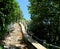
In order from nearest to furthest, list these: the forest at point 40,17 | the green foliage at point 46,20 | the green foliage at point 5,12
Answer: the green foliage at point 5,12
the forest at point 40,17
the green foliage at point 46,20

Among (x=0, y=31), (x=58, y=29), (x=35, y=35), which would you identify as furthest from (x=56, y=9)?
(x=0, y=31)

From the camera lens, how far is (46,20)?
19578 mm

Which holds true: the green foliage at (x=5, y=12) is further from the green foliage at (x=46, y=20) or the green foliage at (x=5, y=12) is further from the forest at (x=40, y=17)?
the green foliage at (x=46, y=20)

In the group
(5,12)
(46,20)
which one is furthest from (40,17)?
(5,12)

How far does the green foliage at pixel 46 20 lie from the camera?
18.2 m

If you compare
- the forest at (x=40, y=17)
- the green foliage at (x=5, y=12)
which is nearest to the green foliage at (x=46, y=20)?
the forest at (x=40, y=17)

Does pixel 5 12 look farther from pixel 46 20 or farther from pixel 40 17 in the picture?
pixel 46 20

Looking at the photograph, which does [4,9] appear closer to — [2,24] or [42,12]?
[2,24]

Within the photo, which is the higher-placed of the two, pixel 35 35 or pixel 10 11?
pixel 10 11

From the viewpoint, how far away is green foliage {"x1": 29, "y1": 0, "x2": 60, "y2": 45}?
18.2 metres

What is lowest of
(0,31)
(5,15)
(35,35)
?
(35,35)

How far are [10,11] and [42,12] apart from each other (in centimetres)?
356

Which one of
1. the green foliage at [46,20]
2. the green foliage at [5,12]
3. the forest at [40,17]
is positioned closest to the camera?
the green foliage at [5,12]

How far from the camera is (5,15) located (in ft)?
54.3
